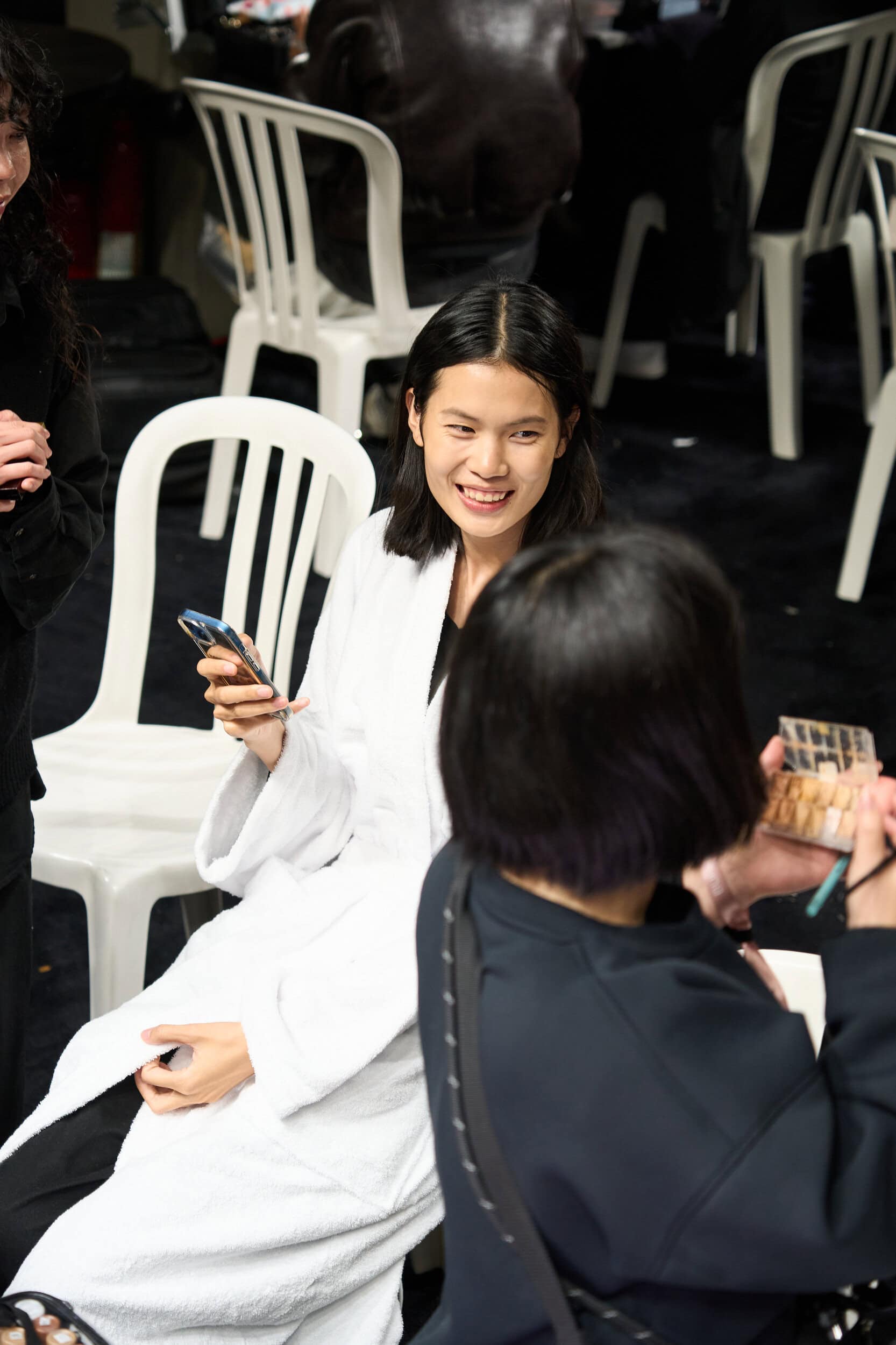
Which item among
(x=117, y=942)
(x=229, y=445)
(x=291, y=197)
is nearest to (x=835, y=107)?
(x=291, y=197)

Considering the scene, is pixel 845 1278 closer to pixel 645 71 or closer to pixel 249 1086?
pixel 249 1086

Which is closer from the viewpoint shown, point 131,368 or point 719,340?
point 131,368

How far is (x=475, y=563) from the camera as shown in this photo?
1628mm

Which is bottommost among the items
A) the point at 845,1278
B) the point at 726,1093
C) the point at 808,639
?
the point at 808,639

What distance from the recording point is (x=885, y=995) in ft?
2.87

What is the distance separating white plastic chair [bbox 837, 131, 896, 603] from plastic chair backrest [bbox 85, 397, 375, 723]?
5.24ft

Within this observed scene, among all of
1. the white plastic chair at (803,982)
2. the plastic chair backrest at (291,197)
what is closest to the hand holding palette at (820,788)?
the white plastic chair at (803,982)

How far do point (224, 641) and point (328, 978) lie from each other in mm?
381

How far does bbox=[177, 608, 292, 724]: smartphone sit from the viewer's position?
1368 millimetres

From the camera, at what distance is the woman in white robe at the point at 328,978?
1.34m

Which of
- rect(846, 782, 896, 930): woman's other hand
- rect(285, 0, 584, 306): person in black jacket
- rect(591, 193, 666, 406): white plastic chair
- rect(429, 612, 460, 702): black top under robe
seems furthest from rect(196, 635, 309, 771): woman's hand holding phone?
rect(591, 193, 666, 406): white plastic chair

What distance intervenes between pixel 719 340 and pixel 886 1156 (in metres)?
4.45

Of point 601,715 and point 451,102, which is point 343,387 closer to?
point 451,102

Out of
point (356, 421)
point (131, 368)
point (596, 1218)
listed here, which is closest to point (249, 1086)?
point (596, 1218)
